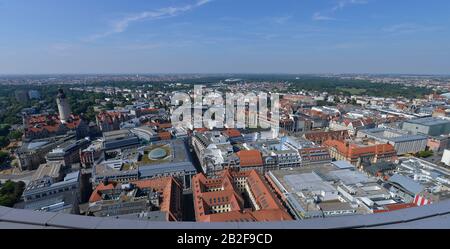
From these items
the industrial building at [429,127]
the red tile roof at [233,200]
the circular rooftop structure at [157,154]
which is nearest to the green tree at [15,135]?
the circular rooftop structure at [157,154]

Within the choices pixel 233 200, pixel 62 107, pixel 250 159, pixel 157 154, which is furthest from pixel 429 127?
pixel 62 107

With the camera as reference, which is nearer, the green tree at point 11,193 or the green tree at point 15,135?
the green tree at point 11,193

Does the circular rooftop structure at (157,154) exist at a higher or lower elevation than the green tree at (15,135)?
higher

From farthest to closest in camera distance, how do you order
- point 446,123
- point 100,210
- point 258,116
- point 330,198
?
point 258,116
point 446,123
point 330,198
point 100,210

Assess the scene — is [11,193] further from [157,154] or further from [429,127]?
[429,127]

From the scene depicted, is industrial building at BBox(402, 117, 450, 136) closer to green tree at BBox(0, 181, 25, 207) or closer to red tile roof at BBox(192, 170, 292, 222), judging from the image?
red tile roof at BBox(192, 170, 292, 222)

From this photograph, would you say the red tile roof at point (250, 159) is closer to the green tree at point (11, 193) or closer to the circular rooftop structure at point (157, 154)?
the circular rooftop structure at point (157, 154)

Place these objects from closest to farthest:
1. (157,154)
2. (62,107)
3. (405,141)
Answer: (157,154), (405,141), (62,107)
